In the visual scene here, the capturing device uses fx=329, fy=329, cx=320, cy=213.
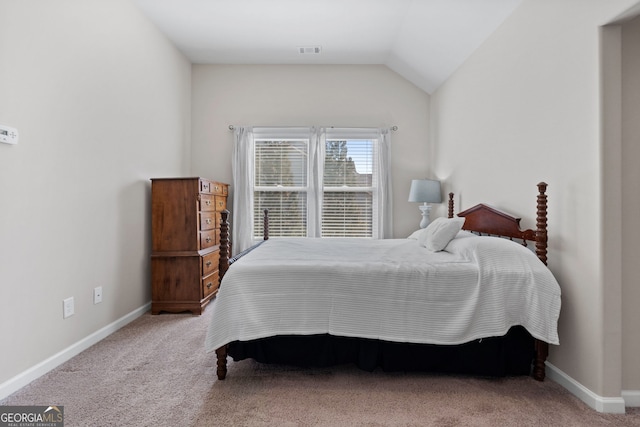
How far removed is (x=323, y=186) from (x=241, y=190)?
1105 millimetres

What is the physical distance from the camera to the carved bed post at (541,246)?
1979 mm

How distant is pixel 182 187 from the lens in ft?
10.8

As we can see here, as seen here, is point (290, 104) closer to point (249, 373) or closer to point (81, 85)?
point (81, 85)

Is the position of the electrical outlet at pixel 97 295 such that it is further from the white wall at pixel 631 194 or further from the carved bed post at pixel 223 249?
the white wall at pixel 631 194

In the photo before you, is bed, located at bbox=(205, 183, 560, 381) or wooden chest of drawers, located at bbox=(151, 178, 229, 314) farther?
wooden chest of drawers, located at bbox=(151, 178, 229, 314)

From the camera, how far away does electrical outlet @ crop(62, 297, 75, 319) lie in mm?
2270

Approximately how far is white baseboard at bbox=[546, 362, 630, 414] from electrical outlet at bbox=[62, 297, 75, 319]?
10.6ft

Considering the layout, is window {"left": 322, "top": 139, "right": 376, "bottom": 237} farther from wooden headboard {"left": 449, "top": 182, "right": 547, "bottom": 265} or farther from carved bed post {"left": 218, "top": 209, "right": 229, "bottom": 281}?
carved bed post {"left": 218, "top": 209, "right": 229, "bottom": 281}

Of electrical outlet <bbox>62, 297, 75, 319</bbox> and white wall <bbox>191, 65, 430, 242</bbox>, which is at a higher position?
white wall <bbox>191, 65, 430, 242</bbox>

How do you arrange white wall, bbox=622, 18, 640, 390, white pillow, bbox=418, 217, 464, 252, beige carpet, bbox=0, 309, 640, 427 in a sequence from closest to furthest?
beige carpet, bbox=0, 309, 640, 427 → white wall, bbox=622, 18, 640, 390 → white pillow, bbox=418, 217, 464, 252

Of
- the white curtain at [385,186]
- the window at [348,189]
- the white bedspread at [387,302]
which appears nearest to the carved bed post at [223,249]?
the white bedspread at [387,302]

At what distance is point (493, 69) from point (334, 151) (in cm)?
215

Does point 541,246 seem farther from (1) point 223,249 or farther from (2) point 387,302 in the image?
(1) point 223,249

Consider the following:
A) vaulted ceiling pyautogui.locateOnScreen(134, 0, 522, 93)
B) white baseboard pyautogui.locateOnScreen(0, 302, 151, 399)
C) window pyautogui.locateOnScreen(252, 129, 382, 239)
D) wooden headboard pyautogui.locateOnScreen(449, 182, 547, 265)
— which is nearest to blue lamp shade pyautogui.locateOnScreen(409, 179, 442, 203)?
wooden headboard pyautogui.locateOnScreen(449, 182, 547, 265)
